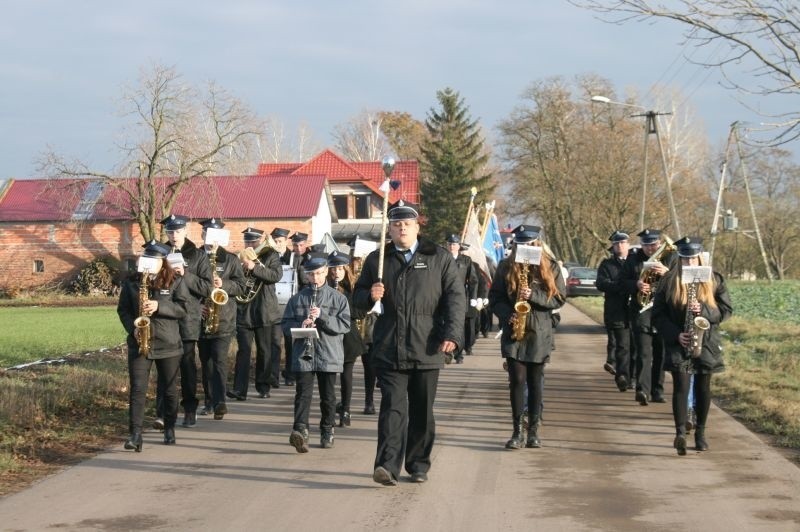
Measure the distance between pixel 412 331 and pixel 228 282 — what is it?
4.54 meters

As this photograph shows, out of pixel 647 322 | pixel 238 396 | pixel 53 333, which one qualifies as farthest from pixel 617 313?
pixel 53 333

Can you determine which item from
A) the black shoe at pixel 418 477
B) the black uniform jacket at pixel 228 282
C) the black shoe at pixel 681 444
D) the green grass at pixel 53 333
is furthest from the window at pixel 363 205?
the black shoe at pixel 418 477

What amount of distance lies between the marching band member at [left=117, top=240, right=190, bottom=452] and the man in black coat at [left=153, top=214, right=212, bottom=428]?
2.09 feet

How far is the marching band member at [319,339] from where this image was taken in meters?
10.1

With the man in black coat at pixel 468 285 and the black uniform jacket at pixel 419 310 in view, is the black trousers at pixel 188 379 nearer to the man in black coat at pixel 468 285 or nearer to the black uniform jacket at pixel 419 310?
the black uniform jacket at pixel 419 310

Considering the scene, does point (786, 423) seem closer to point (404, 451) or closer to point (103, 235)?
point (404, 451)

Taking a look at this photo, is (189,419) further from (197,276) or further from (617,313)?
(617,313)

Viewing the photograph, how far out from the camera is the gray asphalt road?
717 cm

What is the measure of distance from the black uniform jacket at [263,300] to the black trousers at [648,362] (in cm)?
447

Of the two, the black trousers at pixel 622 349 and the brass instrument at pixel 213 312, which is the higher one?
the brass instrument at pixel 213 312

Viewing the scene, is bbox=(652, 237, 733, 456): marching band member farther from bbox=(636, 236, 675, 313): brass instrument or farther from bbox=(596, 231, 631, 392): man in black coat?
bbox=(596, 231, 631, 392): man in black coat

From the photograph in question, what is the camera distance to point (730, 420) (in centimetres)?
1185

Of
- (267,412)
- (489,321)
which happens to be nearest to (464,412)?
(267,412)

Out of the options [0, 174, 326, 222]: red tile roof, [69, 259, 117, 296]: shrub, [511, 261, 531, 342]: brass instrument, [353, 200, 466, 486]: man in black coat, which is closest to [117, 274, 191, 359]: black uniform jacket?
[353, 200, 466, 486]: man in black coat
